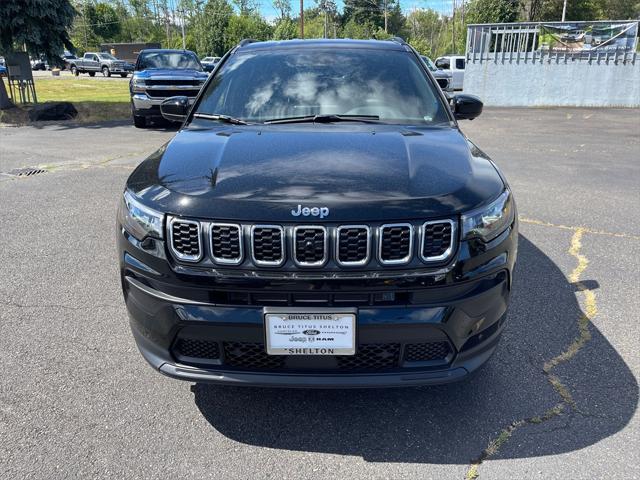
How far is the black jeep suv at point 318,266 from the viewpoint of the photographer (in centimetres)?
215

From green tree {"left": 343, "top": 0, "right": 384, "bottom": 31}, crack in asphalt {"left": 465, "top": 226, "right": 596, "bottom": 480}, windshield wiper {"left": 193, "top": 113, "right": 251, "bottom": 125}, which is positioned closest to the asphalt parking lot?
crack in asphalt {"left": 465, "top": 226, "right": 596, "bottom": 480}

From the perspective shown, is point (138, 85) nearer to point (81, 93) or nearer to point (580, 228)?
point (580, 228)

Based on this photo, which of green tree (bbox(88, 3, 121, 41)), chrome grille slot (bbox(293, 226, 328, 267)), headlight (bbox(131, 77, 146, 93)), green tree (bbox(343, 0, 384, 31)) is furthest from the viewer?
green tree (bbox(343, 0, 384, 31))

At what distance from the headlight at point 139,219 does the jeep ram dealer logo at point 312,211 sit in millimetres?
590

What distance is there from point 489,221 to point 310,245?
807mm

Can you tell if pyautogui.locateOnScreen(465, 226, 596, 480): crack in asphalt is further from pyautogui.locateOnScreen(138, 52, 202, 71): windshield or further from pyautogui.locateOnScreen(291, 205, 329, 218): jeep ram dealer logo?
pyautogui.locateOnScreen(138, 52, 202, 71): windshield

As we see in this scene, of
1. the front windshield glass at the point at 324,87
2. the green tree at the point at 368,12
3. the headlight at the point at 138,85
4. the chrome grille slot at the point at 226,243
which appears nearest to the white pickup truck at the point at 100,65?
the headlight at the point at 138,85

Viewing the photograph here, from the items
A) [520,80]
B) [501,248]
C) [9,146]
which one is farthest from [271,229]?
[520,80]

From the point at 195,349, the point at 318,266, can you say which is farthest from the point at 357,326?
the point at 195,349

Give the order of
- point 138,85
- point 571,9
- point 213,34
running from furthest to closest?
point 213,34 → point 571,9 → point 138,85

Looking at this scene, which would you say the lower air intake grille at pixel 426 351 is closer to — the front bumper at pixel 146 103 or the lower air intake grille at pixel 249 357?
the lower air intake grille at pixel 249 357

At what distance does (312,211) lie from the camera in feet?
7.07

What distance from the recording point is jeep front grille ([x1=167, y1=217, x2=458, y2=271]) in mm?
2137

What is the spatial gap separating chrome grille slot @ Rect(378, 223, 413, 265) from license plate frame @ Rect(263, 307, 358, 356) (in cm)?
26
